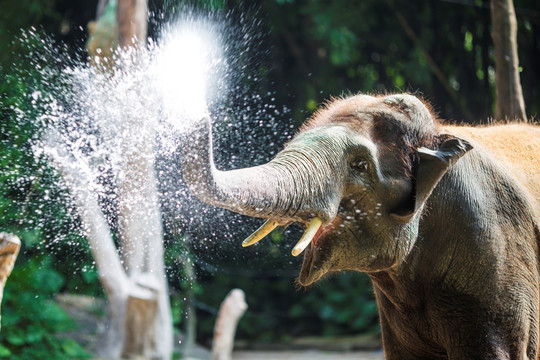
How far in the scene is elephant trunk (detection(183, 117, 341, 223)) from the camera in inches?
86.4

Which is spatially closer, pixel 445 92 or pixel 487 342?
pixel 487 342

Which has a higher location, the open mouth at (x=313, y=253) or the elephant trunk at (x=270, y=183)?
the elephant trunk at (x=270, y=183)

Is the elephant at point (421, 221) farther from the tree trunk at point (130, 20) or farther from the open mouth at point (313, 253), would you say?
the tree trunk at point (130, 20)

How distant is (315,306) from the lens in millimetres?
11656

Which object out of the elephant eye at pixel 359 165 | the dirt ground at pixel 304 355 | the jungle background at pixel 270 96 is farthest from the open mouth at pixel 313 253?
the dirt ground at pixel 304 355

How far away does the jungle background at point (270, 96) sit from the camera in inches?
233

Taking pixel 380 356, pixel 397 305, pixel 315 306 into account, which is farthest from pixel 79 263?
pixel 397 305

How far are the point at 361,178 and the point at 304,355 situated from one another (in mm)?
7453

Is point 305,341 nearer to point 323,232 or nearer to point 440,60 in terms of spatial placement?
point 440,60

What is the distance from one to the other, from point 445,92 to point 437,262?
820 centimetres

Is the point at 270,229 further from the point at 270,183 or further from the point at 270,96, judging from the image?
the point at 270,96

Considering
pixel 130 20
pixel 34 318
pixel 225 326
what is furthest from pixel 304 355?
pixel 130 20

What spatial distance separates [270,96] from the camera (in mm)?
10852

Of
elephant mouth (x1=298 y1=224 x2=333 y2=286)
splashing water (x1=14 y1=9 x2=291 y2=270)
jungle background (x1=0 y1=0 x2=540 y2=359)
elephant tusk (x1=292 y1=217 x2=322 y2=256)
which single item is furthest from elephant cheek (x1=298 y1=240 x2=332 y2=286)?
jungle background (x1=0 y1=0 x2=540 y2=359)
